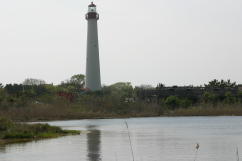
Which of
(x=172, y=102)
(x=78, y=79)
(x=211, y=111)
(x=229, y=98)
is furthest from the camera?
(x=78, y=79)

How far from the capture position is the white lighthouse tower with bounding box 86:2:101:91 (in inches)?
4124

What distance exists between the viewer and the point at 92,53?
10481 centimetres

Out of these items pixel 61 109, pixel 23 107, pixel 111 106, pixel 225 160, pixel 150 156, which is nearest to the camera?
pixel 225 160

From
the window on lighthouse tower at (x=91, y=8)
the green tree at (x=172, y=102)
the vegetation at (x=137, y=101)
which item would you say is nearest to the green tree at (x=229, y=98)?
the vegetation at (x=137, y=101)

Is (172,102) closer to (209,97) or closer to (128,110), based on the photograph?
(209,97)

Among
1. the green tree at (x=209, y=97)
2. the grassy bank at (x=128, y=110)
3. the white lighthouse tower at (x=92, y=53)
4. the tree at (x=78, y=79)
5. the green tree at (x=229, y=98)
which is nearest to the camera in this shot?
the grassy bank at (x=128, y=110)

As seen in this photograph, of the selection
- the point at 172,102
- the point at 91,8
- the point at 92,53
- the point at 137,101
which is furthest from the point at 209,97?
the point at 91,8

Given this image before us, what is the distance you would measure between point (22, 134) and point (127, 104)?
72943mm

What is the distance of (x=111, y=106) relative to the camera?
4469 inches

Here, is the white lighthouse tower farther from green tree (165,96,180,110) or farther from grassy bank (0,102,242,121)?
green tree (165,96,180,110)

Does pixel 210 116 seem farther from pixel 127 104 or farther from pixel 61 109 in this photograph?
pixel 61 109

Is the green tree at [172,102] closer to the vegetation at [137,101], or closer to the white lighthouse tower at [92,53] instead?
the vegetation at [137,101]

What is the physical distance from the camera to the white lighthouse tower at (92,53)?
344 feet

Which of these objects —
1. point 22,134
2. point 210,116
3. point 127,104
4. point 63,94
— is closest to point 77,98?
point 63,94
